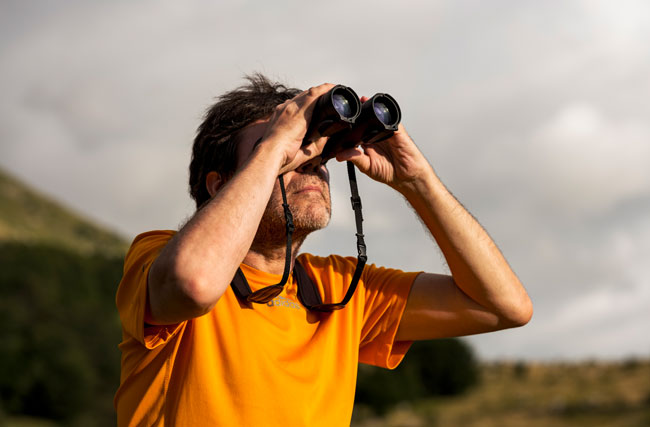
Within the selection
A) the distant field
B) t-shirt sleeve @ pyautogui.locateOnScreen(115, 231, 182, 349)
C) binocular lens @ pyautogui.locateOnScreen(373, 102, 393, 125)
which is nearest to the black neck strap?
t-shirt sleeve @ pyautogui.locateOnScreen(115, 231, 182, 349)

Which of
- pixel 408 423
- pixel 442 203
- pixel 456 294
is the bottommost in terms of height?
pixel 408 423

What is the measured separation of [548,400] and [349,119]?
25458 mm

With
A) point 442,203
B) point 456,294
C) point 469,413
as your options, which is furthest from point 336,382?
point 469,413

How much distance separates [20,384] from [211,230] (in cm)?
4715

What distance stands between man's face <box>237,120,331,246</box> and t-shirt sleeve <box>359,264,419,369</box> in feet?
1.62

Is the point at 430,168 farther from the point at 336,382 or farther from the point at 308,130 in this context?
the point at 336,382

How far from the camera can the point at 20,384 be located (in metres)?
44.5

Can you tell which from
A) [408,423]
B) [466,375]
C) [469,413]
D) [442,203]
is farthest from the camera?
[466,375]

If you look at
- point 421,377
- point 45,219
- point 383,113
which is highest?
point 45,219

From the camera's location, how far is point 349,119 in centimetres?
293

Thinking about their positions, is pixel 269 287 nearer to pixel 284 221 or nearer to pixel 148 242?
pixel 284 221

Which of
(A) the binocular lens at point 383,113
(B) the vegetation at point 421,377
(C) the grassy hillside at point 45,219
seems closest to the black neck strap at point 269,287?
(A) the binocular lens at point 383,113

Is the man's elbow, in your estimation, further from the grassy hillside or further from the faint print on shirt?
the grassy hillside

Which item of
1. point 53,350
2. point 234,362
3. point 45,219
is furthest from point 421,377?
point 45,219
